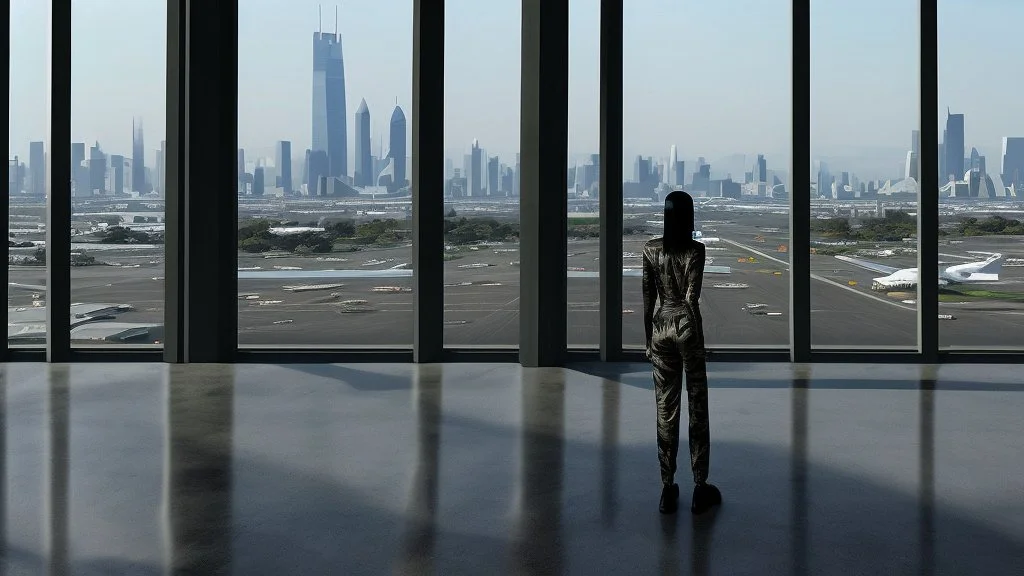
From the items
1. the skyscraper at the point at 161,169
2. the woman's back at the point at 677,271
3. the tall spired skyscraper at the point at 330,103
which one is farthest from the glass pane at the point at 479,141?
the woman's back at the point at 677,271

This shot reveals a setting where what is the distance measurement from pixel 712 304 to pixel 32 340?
596 cm

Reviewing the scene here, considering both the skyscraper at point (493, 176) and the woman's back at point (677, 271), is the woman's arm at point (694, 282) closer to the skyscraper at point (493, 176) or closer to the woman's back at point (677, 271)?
the woman's back at point (677, 271)

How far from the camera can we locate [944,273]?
8.03 metres

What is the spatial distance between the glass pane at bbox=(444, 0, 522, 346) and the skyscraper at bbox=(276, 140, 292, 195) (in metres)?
1.36

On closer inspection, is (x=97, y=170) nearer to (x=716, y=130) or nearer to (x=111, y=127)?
(x=111, y=127)

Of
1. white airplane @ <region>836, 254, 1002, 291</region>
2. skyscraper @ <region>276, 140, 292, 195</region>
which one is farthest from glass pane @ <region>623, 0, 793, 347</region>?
skyscraper @ <region>276, 140, 292, 195</region>

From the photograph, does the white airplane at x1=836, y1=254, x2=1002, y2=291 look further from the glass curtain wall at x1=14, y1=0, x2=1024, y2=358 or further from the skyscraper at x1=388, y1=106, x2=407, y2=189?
the skyscraper at x1=388, y1=106, x2=407, y2=189

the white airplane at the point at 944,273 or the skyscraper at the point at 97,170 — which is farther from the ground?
the skyscraper at the point at 97,170

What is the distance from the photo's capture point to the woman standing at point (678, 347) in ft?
12.8

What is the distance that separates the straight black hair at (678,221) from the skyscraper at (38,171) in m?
6.27

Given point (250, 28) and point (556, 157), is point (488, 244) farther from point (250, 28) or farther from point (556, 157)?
point (250, 28)

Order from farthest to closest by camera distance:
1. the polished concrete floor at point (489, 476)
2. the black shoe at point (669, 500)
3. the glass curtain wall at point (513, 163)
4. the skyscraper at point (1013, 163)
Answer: the glass curtain wall at point (513, 163) → the skyscraper at point (1013, 163) → the black shoe at point (669, 500) → the polished concrete floor at point (489, 476)

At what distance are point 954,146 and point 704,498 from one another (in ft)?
17.9

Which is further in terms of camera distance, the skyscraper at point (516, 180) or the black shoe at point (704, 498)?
the skyscraper at point (516, 180)
